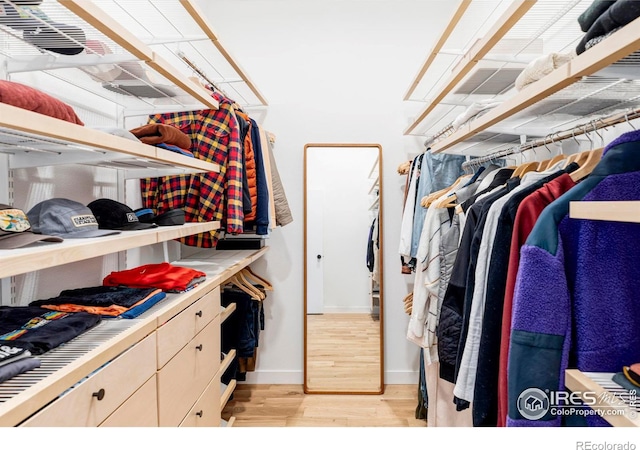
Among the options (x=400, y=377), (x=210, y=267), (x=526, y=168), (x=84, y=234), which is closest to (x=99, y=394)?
(x=84, y=234)

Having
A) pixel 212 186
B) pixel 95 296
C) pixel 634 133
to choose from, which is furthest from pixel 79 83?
pixel 634 133

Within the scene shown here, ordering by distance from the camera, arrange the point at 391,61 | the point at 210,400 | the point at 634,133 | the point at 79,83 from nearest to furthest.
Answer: the point at 634,133
the point at 79,83
the point at 210,400
the point at 391,61

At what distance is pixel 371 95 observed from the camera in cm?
262

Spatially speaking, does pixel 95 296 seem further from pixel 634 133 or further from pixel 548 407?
pixel 634 133

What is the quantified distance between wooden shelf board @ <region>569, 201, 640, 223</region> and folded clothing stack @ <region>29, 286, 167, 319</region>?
43.0 inches

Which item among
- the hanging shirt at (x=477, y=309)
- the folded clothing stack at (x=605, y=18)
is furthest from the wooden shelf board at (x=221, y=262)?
the folded clothing stack at (x=605, y=18)

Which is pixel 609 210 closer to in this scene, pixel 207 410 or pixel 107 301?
pixel 107 301

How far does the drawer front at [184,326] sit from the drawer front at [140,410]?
0.25 ft

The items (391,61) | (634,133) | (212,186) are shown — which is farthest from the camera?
(391,61)

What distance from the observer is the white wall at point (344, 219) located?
262 centimetres

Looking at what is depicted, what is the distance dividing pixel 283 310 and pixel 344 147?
48.7 inches

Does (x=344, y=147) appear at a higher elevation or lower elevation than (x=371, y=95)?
lower

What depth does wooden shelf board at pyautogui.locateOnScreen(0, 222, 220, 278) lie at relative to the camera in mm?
617

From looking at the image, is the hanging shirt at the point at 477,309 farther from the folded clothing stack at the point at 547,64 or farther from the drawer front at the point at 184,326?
the drawer front at the point at 184,326
